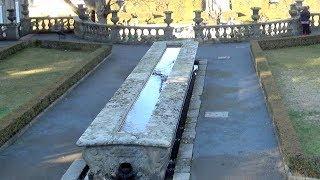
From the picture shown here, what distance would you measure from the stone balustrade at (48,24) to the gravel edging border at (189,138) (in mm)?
13459

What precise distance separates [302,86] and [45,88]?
7.00 meters

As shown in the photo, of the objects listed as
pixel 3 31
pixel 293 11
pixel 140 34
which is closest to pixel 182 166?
pixel 140 34

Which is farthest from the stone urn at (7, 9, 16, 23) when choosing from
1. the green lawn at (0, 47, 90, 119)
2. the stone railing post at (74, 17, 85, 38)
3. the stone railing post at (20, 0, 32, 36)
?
the stone railing post at (74, 17, 85, 38)

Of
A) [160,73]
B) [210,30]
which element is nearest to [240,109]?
[160,73]

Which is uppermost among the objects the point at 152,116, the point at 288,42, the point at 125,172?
the point at 288,42

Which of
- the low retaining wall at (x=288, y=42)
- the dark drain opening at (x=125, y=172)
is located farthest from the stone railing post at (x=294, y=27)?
the dark drain opening at (x=125, y=172)

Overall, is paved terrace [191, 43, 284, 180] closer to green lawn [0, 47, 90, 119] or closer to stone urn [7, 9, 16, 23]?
green lawn [0, 47, 90, 119]

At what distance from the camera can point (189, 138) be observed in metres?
11.5

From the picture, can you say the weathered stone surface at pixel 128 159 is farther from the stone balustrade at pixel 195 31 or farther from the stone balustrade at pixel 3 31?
the stone balustrade at pixel 3 31

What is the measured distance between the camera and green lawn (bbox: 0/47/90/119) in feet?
49.6

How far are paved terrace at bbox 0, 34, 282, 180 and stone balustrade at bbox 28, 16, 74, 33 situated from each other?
10.9 m

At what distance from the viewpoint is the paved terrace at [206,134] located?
9.95 metres

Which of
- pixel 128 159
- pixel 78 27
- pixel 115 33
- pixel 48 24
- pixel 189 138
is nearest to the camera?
pixel 128 159

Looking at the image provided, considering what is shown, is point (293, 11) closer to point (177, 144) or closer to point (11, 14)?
point (11, 14)
